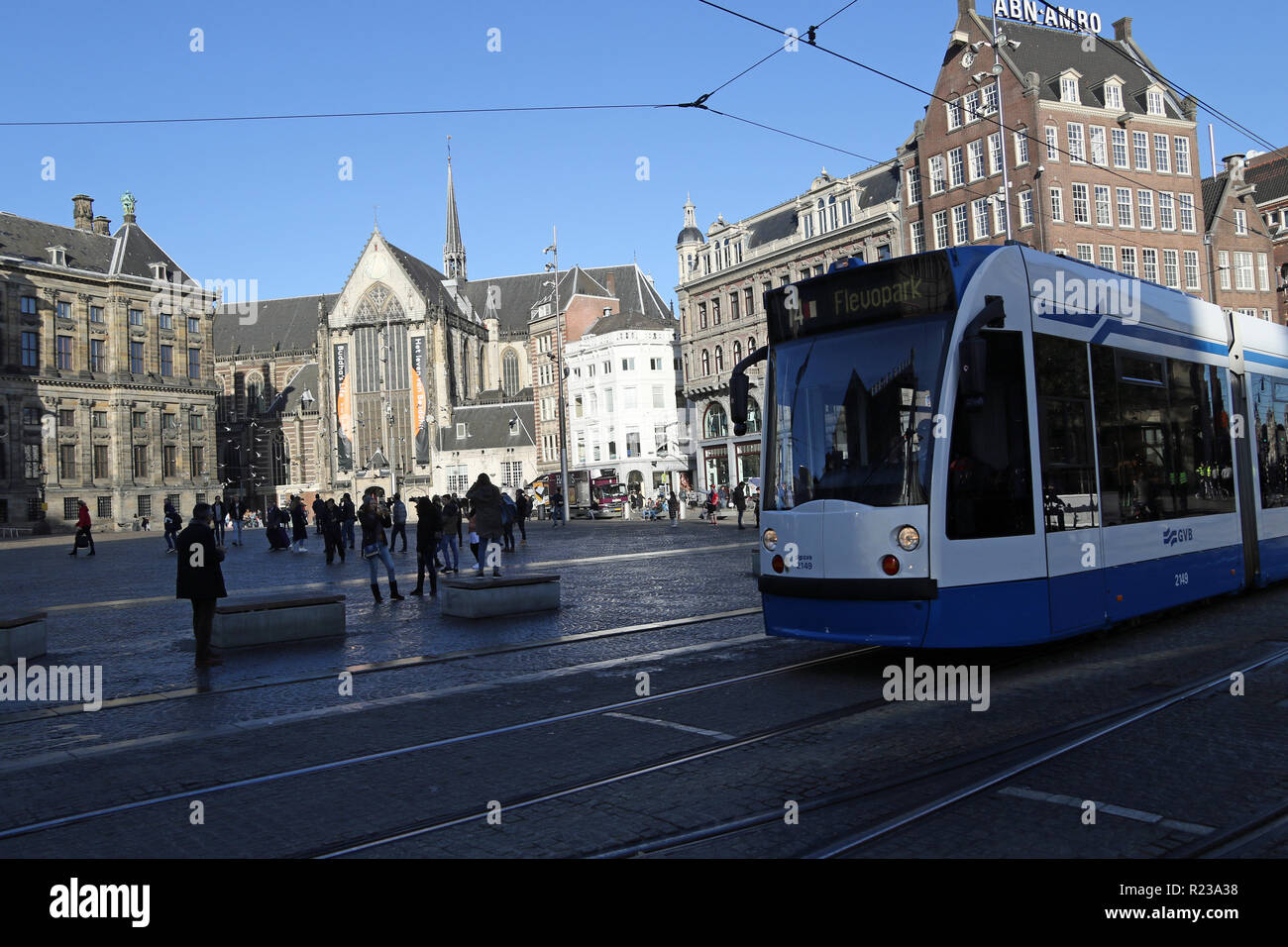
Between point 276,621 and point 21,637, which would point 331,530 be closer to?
point 276,621

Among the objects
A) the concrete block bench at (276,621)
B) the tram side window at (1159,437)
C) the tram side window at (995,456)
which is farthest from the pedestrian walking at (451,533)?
the tram side window at (995,456)

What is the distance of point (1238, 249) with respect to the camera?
2007 inches

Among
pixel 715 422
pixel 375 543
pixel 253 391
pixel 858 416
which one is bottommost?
pixel 375 543

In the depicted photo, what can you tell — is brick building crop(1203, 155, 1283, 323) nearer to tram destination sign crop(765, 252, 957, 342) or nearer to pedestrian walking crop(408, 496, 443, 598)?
pedestrian walking crop(408, 496, 443, 598)

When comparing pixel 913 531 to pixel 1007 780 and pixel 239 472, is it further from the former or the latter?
pixel 239 472

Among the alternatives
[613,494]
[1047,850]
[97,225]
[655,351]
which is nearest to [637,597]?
[1047,850]

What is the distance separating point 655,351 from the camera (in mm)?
71312

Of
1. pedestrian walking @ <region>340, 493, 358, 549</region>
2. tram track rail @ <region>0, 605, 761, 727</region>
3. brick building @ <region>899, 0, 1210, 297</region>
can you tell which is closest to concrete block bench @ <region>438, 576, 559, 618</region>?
tram track rail @ <region>0, 605, 761, 727</region>

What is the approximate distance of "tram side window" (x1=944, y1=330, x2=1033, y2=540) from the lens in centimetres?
782

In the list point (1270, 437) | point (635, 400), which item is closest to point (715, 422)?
point (635, 400)

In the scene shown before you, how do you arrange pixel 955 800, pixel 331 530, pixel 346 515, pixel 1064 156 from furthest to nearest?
1. pixel 1064 156
2. pixel 346 515
3. pixel 331 530
4. pixel 955 800

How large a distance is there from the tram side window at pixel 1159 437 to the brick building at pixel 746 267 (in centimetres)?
3687

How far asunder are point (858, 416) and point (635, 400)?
2479 inches

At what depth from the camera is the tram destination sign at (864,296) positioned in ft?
26.5
